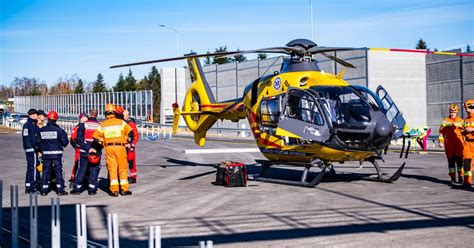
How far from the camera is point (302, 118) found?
1348cm

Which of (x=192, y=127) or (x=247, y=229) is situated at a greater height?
(x=192, y=127)

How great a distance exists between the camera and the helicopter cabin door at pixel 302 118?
515 inches

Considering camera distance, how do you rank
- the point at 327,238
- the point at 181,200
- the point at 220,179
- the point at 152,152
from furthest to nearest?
1. the point at 152,152
2. the point at 220,179
3. the point at 181,200
4. the point at 327,238

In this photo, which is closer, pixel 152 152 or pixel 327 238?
pixel 327 238

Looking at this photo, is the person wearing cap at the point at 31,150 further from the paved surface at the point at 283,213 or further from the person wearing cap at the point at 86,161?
the person wearing cap at the point at 86,161

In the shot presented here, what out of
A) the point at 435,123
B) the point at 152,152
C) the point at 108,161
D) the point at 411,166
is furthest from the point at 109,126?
the point at 435,123

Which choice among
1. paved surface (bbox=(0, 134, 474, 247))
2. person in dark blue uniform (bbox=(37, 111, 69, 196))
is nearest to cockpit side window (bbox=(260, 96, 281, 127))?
paved surface (bbox=(0, 134, 474, 247))

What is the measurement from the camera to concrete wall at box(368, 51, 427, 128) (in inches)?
1484

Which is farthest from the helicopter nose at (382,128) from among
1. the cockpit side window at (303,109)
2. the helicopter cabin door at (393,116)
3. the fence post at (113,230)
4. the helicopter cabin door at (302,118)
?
the fence post at (113,230)

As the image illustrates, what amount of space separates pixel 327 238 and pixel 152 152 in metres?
19.6

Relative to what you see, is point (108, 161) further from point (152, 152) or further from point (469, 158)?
point (152, 152)

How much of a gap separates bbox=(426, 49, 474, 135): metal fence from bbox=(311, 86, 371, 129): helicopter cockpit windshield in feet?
74.0

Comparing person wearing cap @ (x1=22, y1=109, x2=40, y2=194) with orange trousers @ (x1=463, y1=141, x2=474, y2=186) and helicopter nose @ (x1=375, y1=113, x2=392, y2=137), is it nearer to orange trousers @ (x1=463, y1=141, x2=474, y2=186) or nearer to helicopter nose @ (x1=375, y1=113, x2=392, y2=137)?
helicopter nose @ (x1=375, y1=113, x2=392, y2=137)

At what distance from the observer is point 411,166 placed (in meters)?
18.9
